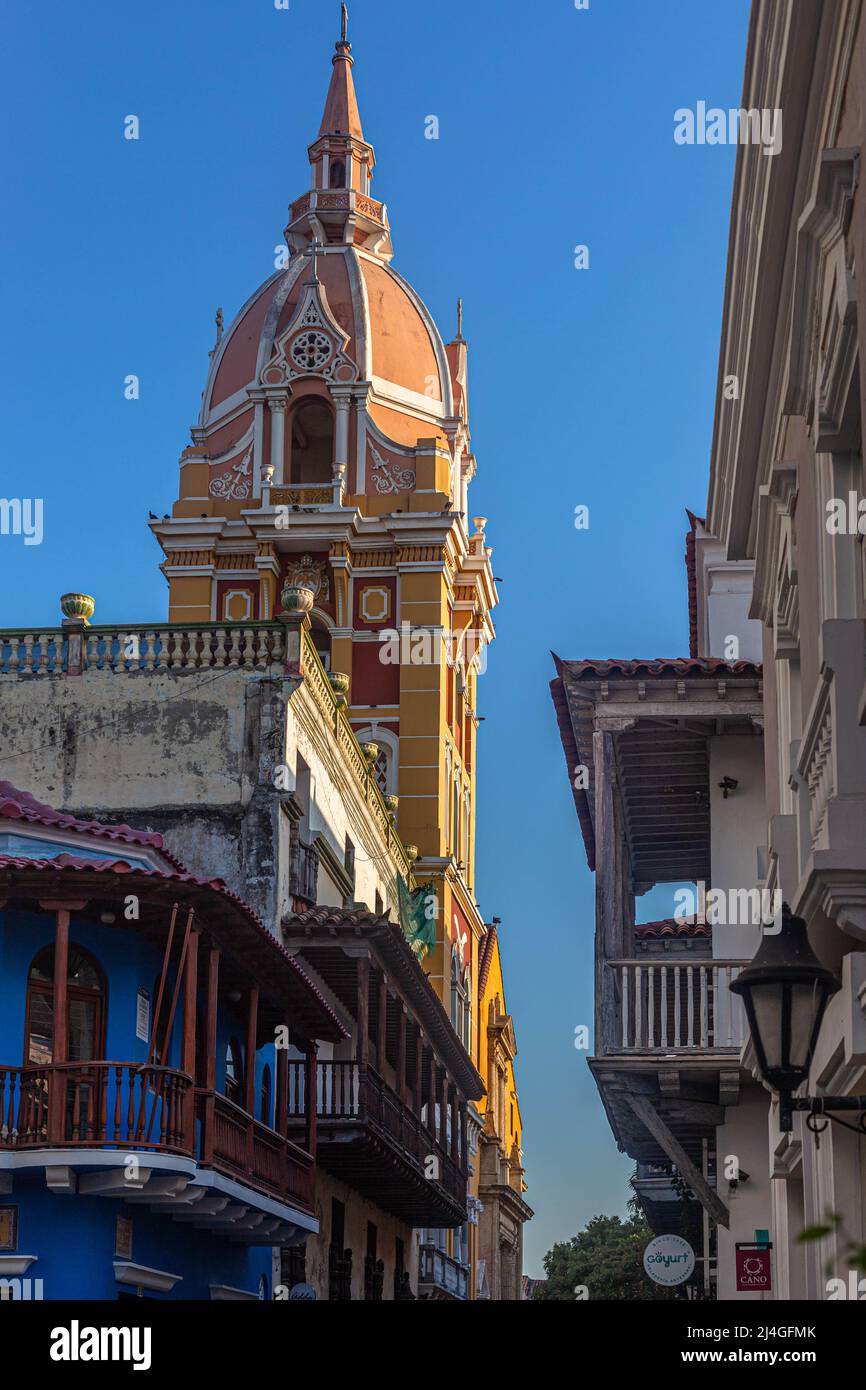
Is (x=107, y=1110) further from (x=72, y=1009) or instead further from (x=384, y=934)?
(x=384, y=934)

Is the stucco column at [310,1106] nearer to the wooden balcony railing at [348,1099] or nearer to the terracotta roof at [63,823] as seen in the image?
the wooden balcony railing at [348,1099]

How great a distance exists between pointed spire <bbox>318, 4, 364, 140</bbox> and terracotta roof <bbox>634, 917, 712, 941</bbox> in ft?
97.9

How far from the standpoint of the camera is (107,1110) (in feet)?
57.8

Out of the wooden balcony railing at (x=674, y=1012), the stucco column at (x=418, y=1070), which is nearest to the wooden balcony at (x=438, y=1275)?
the stucco column at (x=418, y=1070)

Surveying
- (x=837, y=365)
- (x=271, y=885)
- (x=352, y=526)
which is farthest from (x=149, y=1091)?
(x=352, y=526)

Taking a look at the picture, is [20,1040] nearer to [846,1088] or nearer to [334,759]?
[846,1088]

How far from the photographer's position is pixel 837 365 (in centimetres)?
959

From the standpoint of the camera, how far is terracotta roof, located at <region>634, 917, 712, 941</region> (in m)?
27.3

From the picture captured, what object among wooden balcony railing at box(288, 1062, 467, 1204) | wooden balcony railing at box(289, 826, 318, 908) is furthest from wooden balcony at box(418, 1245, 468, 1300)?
wooden balcony railing at box(289, 826, 318, 908)

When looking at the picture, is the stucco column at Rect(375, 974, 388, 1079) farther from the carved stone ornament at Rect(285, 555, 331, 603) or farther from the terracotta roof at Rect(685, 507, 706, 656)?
the carved stone ornament at Rect(285, 555, 331, 603)

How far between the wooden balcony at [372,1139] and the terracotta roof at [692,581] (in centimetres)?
747

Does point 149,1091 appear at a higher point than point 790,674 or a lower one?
lower

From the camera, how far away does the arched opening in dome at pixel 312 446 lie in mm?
48844
